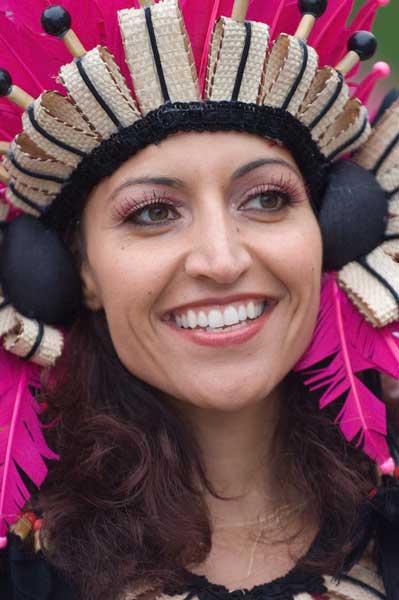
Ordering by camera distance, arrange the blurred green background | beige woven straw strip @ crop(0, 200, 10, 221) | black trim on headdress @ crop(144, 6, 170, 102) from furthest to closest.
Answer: the blurred green background < beige woven straw strip @ crop(0, 200, 10, 221) < black trim on headdress @ crop(144, 6, 170, 102)

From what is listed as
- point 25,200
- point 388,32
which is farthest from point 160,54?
point 388,32

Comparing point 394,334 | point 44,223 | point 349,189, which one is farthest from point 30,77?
point 394,334

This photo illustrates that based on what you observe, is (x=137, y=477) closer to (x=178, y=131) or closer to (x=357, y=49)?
(x=178, y=131)

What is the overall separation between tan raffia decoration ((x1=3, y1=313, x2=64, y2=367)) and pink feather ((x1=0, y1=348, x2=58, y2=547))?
0.06m

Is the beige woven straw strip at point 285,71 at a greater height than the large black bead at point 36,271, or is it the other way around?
the beige woven straw strip at point 285,71

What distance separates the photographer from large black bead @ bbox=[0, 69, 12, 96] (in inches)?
→ 77.0

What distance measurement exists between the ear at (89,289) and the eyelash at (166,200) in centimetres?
19

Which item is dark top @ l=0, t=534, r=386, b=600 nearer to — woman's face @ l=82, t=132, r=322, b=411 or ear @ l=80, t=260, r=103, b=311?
woman's face @ l=82, t=132, r=322, b=411

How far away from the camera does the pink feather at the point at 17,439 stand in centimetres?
210

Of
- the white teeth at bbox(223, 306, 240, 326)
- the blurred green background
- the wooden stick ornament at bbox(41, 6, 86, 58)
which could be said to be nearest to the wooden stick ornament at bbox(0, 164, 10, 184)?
the wooden stick ornament at bbox(41, 6, 86, 58)

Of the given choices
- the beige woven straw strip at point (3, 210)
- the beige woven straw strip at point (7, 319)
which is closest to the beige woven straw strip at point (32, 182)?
the beige woven straw strip at point (3, 210)

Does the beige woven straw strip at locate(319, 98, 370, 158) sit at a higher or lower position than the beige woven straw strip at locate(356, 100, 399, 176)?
higher

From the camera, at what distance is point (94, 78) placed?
76.2 inches

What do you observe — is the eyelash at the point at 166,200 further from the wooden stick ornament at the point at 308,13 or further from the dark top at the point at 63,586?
the dark top at the point at 63,586
